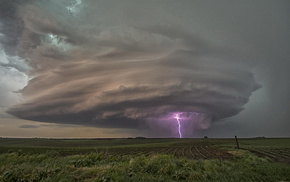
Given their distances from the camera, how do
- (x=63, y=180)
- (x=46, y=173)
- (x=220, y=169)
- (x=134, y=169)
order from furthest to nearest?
(x=220, y=169)
(x=134, y=169)
(x=46, y=173)
(x=63, y=180)

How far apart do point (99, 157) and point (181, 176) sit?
12.8m

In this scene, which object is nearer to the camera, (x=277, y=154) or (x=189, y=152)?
(x=277, y=154)

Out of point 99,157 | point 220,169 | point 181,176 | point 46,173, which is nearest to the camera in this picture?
point 46,173

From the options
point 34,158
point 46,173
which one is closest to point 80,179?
point 46,173

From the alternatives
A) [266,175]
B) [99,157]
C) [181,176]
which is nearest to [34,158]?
[99,157]

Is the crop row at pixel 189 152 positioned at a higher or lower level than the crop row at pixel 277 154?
lower

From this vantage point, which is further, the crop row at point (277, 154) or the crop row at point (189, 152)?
the crop row at point (189, 152)

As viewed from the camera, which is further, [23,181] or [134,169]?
[134,169]

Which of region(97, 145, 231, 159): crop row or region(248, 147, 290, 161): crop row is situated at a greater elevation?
region(248, 147, 290, 161): crop row

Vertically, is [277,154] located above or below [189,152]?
above

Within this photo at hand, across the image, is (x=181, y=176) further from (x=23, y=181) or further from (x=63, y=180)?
(x=23, y=181)

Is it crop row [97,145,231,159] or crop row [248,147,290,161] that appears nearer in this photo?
crop row [248,147,290,161]

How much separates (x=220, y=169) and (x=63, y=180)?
1242 centimetres

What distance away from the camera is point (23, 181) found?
482 inches
